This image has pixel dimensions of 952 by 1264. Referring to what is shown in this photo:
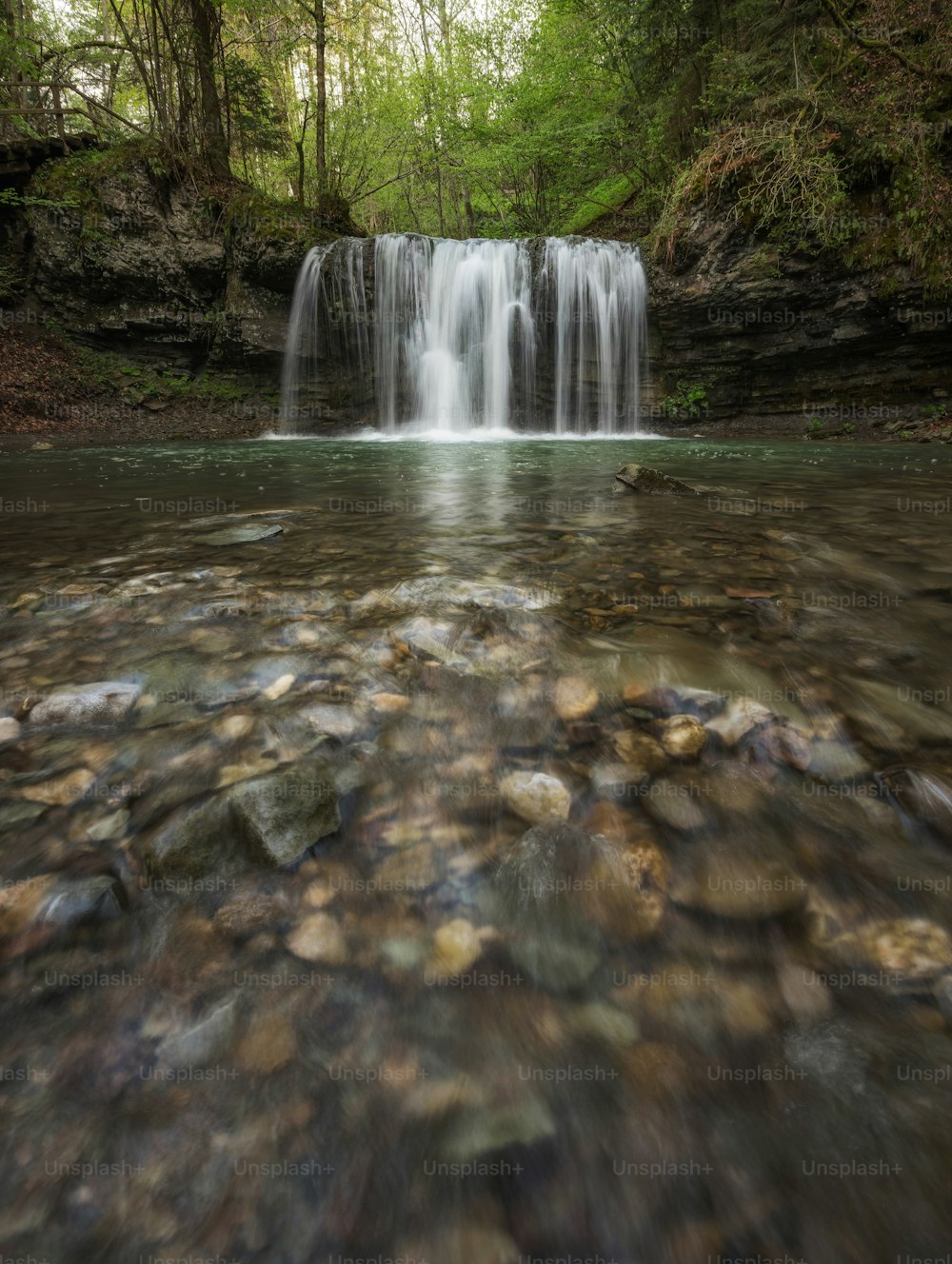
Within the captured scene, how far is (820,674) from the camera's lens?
1.70 metres

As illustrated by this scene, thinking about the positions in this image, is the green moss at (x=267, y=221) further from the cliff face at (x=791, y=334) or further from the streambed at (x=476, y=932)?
the streambed at (x=476, y=932)

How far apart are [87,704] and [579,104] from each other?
18.5m

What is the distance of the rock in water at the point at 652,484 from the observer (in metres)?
4.79

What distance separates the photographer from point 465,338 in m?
13.2

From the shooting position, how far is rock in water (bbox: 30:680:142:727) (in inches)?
59.6

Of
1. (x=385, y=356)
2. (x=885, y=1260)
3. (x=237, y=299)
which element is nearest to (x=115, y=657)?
(x=885, y=1260)

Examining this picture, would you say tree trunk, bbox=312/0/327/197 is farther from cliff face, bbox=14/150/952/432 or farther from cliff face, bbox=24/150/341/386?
cliff face, bbox=24/150/341/386

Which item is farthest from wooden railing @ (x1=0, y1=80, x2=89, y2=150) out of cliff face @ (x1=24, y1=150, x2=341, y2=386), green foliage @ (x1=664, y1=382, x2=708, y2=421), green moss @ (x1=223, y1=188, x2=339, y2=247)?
green foliage @ (x1=664, y1=382, x2=708, y2=421)

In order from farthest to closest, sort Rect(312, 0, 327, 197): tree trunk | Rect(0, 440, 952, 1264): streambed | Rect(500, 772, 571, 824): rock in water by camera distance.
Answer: Rect(312, 0, 327, 197): tree trunk, Rect(500, 772, 571, 824): rock in water, Rect(0, 440, 952, 1264): streambed

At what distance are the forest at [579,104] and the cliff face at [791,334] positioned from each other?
0.43 m

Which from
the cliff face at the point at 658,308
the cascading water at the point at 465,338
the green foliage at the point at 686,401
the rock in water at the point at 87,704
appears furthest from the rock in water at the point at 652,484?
the green foliage at the point at 686,401

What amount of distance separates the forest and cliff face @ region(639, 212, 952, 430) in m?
0.43

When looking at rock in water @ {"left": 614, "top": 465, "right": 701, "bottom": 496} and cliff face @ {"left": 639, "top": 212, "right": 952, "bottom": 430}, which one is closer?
rock in water @ {"left": 614, "top": 465, "right": 701, "bottom": 496}

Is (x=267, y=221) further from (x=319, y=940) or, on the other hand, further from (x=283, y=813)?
(x=319, y=940)
